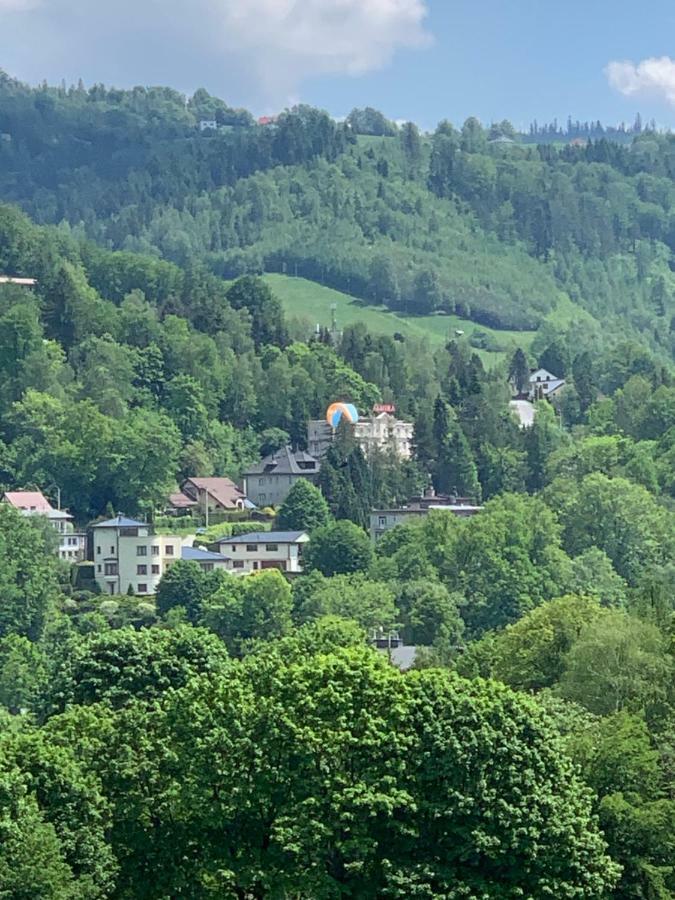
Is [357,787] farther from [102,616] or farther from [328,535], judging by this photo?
[328,535]

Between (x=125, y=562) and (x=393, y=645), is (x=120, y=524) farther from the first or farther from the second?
(x=393, y=645)

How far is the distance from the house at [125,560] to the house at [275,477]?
24.2 m

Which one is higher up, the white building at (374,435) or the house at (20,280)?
the house at (20,280)

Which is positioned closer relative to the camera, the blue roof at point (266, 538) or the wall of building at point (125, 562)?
the wall of building at point (125, 562)

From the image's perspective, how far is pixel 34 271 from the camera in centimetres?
19000

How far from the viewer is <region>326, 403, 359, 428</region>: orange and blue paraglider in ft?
570

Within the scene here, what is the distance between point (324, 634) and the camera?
89438 millimetres

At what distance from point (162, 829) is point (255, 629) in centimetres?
7301

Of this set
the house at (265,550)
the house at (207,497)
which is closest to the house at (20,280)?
the house at (207,497)

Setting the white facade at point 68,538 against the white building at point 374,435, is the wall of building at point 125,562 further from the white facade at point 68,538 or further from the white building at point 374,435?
the white building at point 374,435

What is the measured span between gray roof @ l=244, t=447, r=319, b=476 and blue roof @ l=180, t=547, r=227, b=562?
1987cm

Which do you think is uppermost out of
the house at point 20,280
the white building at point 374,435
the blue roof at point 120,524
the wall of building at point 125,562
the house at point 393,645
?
the house at point 20,280

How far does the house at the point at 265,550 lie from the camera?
14788 centimetres

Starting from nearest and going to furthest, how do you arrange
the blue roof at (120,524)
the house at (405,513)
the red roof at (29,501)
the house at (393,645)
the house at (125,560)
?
the house at (393,645)
the house at (125,560)
the blue roof at (120,524)
the red roof at (29,501)
the house at (405,513)
